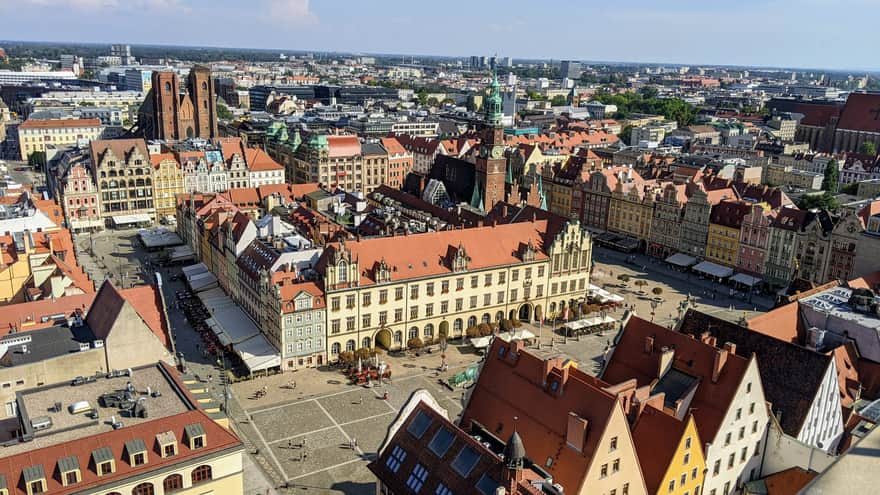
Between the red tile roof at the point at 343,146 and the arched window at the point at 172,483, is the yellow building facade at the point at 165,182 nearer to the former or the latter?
the red tile roof at the point at 343,146

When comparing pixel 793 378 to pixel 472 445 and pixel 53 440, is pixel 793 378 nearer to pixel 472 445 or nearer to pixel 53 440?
pixel 472 445

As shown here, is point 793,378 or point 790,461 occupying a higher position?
point 793,378

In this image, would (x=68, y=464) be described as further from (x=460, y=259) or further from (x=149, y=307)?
(x=460, y=259)

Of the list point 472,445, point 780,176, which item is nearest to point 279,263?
point 472,445

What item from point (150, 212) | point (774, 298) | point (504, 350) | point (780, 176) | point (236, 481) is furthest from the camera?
point (780, 176)

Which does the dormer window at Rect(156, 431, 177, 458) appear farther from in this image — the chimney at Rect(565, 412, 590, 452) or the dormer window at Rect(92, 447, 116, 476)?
the chimney at Rect(565, 412, 590, 452)

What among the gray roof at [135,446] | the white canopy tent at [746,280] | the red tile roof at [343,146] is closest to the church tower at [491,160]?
the red tile roof at [343,146]
